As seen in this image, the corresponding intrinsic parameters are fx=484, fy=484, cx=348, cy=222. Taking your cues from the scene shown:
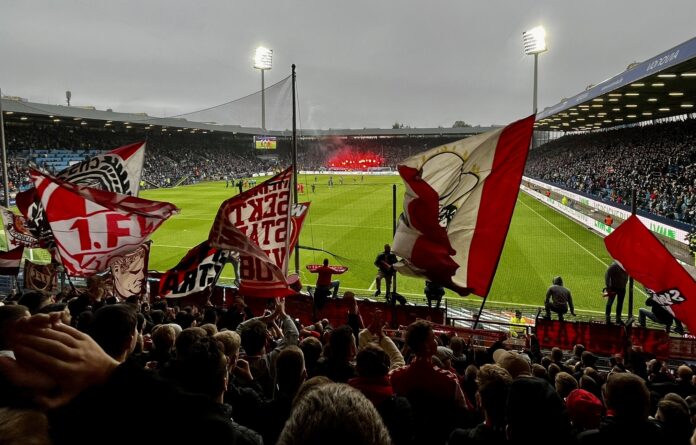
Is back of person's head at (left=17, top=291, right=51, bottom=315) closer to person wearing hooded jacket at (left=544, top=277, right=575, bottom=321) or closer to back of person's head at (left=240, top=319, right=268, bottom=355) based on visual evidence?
back of person's head at (left=240, top=319, right=268, bottom=355)

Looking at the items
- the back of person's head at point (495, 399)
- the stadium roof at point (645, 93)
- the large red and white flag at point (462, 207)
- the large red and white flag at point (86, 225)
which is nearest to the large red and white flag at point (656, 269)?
the large red and white flag at point (462, 207)

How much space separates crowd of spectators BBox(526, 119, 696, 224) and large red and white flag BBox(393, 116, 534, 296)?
55.4 ft

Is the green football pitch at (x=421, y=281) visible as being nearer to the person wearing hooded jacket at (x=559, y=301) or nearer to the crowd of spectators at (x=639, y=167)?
the crowd of spectators at (x=639, y=167)

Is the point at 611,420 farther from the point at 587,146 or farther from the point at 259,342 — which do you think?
the point at 587,146

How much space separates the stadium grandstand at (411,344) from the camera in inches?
52.6

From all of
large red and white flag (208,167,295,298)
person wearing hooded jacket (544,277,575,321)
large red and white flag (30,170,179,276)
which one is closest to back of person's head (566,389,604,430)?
large red and white flag (208,167,295,298)

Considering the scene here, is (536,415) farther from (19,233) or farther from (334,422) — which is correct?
(19,233)

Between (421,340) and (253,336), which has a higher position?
(421,340)

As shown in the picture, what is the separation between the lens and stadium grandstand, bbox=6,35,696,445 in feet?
4.39

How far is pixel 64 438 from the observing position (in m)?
1.29

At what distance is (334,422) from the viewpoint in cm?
125

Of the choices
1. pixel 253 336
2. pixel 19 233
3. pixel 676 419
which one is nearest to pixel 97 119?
pixel 19 233

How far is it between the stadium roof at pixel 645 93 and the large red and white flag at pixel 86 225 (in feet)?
59.9

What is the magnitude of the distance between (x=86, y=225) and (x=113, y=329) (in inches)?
210
